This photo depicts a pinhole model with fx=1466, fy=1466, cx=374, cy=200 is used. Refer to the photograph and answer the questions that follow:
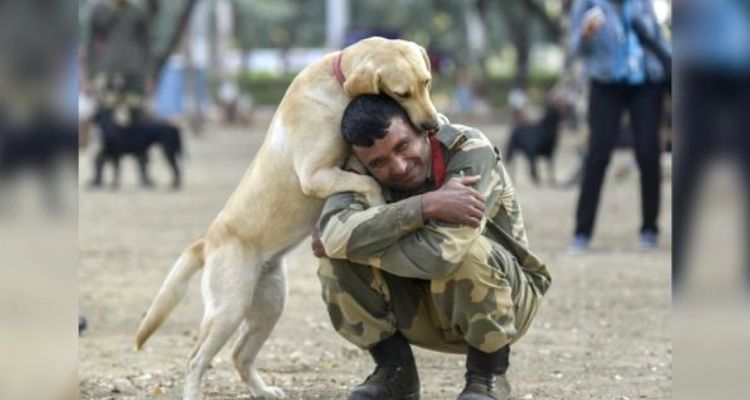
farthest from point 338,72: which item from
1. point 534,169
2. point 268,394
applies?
point 534,169

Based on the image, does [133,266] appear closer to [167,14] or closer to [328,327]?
[328,327]

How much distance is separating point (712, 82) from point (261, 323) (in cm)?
294

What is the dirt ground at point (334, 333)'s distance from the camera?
19.2 feet

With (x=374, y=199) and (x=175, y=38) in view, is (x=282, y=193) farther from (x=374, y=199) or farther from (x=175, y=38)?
(x=175, y=38)

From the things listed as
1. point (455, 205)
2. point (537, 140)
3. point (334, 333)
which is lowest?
point (537, 140)

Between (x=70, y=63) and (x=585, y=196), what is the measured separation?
7233mm

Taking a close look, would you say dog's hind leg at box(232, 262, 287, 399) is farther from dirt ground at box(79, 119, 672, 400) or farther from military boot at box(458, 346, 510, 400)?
military boot at box(458, 346, 510, 400)

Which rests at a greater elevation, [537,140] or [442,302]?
[442,302]

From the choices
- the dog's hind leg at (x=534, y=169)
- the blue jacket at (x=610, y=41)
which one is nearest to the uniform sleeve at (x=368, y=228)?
the blue jacket at (x=610, y=41)

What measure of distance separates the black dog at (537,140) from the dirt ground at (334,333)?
310 cm

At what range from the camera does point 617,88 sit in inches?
392

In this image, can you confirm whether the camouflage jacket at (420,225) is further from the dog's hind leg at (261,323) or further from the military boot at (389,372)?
the dog's hind leg at (261,323)

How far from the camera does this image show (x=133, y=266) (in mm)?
9922

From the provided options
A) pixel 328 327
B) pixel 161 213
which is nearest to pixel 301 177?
pixel 328 327
